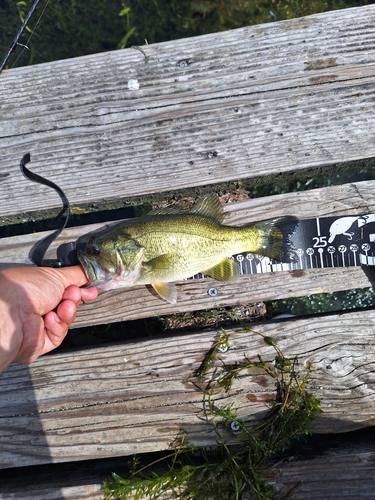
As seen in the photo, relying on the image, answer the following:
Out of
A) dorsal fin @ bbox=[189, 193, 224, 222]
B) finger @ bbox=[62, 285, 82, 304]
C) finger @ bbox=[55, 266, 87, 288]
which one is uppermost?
dorsal fin @ bbox=[189, 193, 224, 222]

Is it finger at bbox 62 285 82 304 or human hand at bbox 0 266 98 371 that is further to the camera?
finger at bbox 62 285 82 304

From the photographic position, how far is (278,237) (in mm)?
2975

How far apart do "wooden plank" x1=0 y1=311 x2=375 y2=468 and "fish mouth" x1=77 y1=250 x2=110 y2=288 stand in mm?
608

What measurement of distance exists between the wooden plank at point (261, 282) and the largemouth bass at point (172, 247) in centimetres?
17

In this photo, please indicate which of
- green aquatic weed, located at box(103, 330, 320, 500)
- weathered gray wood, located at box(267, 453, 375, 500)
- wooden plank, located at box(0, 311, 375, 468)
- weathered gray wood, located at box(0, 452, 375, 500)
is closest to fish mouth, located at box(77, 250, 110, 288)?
wooden plank, located at box(0, 311, 375, 468)

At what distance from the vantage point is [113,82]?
324cm

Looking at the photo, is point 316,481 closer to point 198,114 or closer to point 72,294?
point 72,294

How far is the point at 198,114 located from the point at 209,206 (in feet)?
2.47

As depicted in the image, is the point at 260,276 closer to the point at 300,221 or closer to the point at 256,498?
the point at 300,221

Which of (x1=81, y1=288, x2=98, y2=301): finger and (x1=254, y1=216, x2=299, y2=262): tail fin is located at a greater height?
(x1=254, y1=216, x2=299, y2=262): tail fin

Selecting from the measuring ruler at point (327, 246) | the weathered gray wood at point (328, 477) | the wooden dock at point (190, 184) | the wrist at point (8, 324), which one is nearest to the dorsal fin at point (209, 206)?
the wooden dock at point (190, 184)

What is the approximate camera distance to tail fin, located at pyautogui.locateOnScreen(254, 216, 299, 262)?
2945mm

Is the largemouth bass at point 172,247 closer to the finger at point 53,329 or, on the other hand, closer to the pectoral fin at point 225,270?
the pectoral fin at point 225,270

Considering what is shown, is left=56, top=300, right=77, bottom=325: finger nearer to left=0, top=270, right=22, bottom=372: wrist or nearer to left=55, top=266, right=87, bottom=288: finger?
left=55, top=266, right=87, bottom=288: finger
